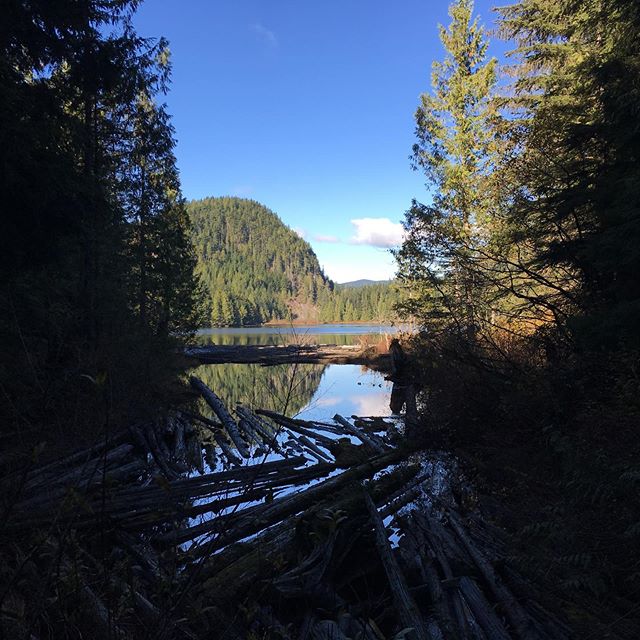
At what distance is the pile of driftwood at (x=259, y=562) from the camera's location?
7.20 ft

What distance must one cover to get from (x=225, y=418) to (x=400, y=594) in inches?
401

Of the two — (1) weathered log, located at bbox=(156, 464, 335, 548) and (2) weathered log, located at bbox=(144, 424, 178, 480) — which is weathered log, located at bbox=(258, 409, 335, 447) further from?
(1) weathered log, located at bbox=(156, 464, 335, 548)

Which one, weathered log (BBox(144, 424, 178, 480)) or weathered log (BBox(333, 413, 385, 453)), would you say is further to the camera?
weathered log (BBox(333, 413, 385, 453))

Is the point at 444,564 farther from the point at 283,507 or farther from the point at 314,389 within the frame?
the point at 314,389

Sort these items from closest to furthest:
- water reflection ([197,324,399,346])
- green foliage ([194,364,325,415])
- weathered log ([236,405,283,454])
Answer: water reflection ([197,324,399,346]), weathered log ([236,405,283,454]), green foliage ([194,364,325,415])

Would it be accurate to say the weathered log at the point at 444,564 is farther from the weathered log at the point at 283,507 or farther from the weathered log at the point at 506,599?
the weathered log at the point at 283,507

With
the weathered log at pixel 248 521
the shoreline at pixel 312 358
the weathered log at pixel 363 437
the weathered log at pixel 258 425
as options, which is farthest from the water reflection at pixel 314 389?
the weathered log at pixel 248 521

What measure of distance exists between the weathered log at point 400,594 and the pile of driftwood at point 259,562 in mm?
12

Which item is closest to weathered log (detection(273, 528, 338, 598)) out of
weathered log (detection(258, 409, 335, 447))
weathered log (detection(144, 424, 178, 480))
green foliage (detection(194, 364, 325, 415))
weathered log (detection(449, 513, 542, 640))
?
weathered log (detection(449, 513, 542, 640))

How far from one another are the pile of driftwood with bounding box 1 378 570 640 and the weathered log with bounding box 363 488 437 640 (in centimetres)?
1

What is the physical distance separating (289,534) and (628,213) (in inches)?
217

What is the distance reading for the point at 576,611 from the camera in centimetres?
329

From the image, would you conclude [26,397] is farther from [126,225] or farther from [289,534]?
[126,225]

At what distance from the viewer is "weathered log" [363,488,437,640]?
290cm
